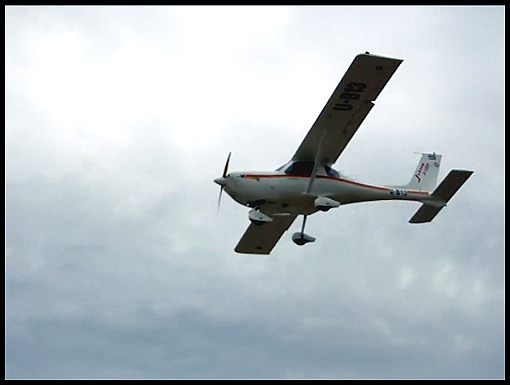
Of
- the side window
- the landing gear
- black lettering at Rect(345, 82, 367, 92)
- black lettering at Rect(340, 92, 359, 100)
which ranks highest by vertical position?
black lettering at Rect(345, 82, 367, 92)

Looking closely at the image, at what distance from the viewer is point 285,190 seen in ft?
93.7

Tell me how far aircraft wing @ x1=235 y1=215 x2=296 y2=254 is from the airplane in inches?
45.9

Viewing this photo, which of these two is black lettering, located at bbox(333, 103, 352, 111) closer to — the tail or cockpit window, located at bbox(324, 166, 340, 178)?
cockpit window, located at bbox(324, 166, 340, 178)

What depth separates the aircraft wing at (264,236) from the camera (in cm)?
3203

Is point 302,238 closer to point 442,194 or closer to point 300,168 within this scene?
point 300,168

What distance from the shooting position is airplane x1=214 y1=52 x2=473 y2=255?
27125 millimetres

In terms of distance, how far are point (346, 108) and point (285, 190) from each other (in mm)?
3026

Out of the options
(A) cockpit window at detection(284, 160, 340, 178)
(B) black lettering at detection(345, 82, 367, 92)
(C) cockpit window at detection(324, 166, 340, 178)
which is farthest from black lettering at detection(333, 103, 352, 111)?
(C) cockpit window at detection(324, 166, 340, 178)

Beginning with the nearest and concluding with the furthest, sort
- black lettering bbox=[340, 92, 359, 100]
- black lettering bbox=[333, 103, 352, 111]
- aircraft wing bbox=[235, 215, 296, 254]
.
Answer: black lettering bbox=[340, 92, 359, 100] → black lettering bbox=[333, 103, 352, 111] → aircraft wing bbox=[235, 215, 296, 254]

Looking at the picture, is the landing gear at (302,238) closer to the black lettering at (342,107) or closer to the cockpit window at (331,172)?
the cockpit window at (331,172)

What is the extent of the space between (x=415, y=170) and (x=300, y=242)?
4.61 meters

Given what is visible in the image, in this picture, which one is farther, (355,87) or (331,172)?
(331,172)

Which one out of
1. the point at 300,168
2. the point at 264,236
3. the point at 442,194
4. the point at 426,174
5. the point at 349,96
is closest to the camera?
the point at 349,96

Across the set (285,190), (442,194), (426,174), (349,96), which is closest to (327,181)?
(285,190)
